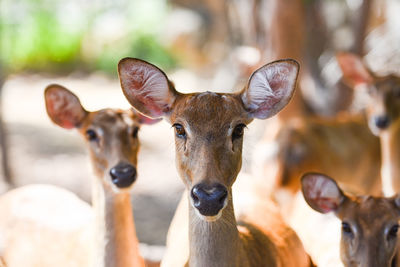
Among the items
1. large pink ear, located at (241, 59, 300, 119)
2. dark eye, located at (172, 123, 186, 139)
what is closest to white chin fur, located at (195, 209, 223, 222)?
dark eye, located at (172, 123, 186, 139)

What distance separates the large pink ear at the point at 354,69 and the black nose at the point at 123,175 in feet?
8.23

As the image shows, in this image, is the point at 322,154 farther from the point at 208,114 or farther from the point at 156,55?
the point at 156,55

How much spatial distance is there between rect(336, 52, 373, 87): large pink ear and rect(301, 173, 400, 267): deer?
1858 mm

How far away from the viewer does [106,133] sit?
3619mm

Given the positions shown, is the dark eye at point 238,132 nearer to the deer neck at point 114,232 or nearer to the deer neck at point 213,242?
the deer neck at point 213,242

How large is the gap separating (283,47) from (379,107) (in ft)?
5.20

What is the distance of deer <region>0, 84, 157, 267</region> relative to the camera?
3545mm

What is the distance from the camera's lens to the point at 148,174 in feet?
28.0

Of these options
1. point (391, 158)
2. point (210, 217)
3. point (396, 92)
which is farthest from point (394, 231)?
point (396, 92)

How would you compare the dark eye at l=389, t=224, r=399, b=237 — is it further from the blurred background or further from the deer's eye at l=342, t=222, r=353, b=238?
the blurred background

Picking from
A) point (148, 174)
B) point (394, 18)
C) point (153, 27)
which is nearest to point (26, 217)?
point (148, 174)

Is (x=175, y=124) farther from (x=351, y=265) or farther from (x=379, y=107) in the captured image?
(x=379, y=107)

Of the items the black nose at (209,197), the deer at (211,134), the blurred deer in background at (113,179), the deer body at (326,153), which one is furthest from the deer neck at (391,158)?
the black nose at (209,197)

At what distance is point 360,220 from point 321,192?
33 centimetres
